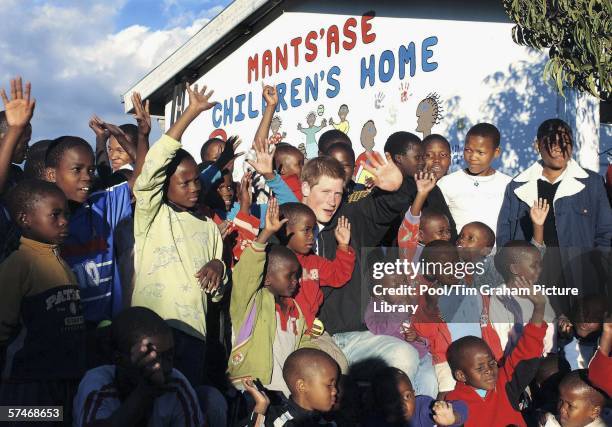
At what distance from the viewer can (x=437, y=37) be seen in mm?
8914

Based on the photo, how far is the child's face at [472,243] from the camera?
18.4 ft

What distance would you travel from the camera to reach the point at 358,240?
5.36 m

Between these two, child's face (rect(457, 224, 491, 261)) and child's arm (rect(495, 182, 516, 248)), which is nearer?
child's face (rect(457, 224, 491, 261))

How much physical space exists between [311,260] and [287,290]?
317 mm

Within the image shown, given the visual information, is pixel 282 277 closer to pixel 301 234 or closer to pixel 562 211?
pixel 301 234

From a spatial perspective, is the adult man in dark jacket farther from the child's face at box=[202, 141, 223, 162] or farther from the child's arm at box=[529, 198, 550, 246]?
the child's face at box=[202, 141, 223, 162]

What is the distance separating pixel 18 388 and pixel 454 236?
3.24 m

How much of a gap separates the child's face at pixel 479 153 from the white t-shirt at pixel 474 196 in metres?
0.07

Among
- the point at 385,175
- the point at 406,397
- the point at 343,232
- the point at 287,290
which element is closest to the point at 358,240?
the point at 343,232

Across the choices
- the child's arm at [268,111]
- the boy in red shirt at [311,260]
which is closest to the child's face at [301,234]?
A: the boy in red shirt at [311,260]

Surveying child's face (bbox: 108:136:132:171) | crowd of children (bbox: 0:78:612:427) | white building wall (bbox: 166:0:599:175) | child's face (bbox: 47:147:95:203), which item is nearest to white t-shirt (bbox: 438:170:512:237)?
crowd of children (bbox: 0:78:612:427)

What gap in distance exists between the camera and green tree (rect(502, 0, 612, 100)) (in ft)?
16.0

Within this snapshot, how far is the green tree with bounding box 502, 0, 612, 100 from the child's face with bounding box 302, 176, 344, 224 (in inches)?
61.8

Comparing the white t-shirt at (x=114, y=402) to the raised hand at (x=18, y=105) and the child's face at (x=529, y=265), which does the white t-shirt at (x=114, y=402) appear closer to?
the raised hand at (x=18, y=105)
